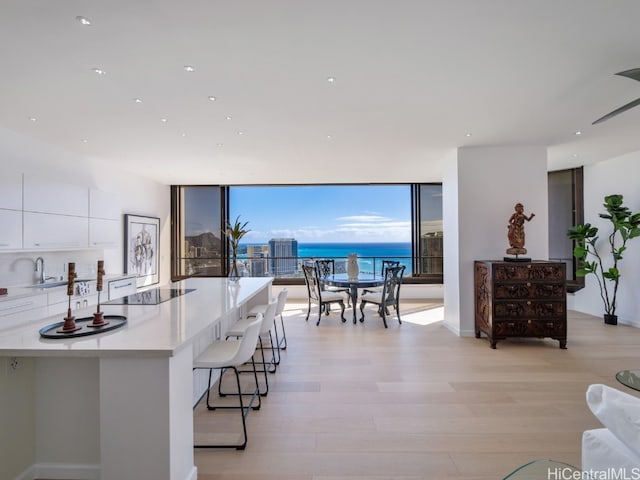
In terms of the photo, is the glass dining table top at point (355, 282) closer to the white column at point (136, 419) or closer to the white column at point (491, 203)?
the white column at point (491, 203)

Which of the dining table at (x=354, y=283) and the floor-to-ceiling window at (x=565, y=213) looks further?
the floor-to-ceiling window at (x=565, y=213)

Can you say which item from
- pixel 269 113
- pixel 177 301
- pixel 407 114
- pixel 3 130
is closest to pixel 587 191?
pixel 407 114

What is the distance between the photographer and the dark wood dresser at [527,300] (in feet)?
13.6

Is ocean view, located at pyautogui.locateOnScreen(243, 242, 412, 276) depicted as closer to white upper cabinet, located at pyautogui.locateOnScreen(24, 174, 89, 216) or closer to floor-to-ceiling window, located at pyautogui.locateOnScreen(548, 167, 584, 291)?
floor-to-ceiling window, located at pyautogui.locateOnScreen(548, 167, 584, 291)

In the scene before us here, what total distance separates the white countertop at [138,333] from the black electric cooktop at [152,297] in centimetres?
12

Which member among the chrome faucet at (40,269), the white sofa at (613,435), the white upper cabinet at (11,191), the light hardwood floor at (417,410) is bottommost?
the light hardwood floor at (417,410)

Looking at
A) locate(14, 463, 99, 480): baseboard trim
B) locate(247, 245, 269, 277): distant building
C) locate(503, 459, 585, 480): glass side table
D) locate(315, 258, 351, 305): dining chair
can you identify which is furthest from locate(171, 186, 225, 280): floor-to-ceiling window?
locate(503, 459, 585, 480): glass side table

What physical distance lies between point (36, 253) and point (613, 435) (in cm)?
552

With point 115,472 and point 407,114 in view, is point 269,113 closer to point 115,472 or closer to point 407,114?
point 407,114

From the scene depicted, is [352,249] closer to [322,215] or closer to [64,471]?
[322,215]

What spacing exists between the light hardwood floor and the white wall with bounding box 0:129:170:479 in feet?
3.04

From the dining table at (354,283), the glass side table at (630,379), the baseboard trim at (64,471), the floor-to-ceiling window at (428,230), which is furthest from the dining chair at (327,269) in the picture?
the baseboard trim at (64,471)

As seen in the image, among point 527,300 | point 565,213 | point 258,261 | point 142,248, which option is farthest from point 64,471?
point 565,213

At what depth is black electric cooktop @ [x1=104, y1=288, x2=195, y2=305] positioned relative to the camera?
Answer: 9.04 ft
